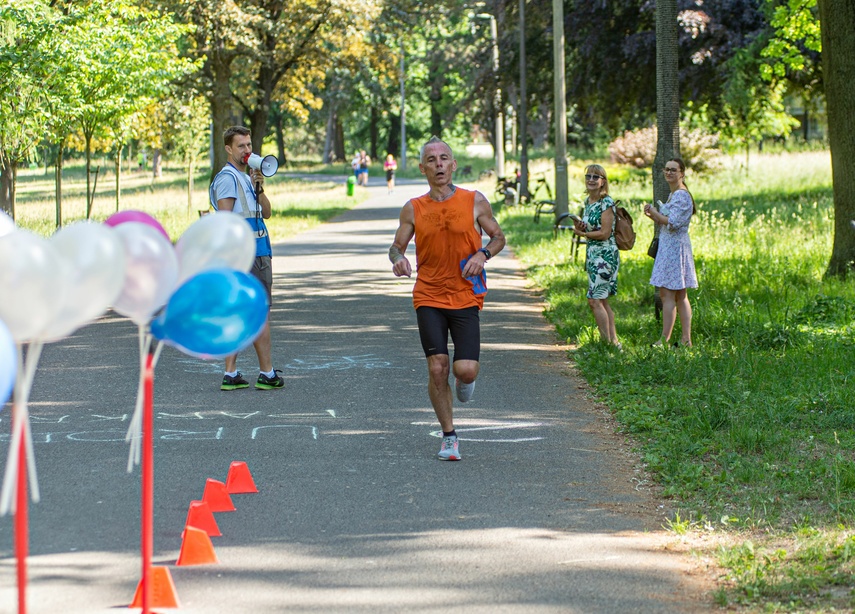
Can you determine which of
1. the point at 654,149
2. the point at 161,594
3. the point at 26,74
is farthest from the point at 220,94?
the point at 161,594

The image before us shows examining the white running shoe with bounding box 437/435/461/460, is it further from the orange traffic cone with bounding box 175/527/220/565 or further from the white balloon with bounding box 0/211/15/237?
the white balloon with bounding box 0/211/15/237

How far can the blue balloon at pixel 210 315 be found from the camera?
4395 mm

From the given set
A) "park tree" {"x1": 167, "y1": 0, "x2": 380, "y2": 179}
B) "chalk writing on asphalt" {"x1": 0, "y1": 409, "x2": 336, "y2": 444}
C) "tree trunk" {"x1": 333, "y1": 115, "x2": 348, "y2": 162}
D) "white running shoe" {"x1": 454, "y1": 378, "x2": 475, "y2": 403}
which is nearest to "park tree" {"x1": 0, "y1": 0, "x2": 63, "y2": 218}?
"chalk writing on asphalt" {"x1": 0, "y1": 409, "x2": 336, "y2": 444}

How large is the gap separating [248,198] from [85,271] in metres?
5.10

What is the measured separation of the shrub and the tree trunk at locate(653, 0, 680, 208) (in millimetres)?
24664

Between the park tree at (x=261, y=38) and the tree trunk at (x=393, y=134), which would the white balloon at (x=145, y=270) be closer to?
the park tree at (x=261, y=38)

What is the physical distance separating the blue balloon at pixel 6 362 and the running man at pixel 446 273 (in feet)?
10.8

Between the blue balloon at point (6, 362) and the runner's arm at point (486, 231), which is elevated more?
the runner's arm at point (486, 231)

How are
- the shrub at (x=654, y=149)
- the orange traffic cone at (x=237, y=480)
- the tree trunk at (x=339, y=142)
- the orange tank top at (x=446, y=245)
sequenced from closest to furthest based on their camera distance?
the orange traffic cone at (x=237, y=480) → the orange tank top at (x=446, y=245) → the shrub at (x=654, y=149) → the tree trunk at (x=339, y=142)

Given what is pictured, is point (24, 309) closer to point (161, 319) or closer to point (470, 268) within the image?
point (161, 319)

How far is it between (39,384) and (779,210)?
62.2ft

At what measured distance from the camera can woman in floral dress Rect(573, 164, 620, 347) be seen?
10.5 meters

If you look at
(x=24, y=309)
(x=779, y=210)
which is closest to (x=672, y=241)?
(x=24, y=309)

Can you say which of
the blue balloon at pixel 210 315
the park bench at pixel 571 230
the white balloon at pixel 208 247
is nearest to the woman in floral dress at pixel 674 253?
the park bench at pixel 571 230
